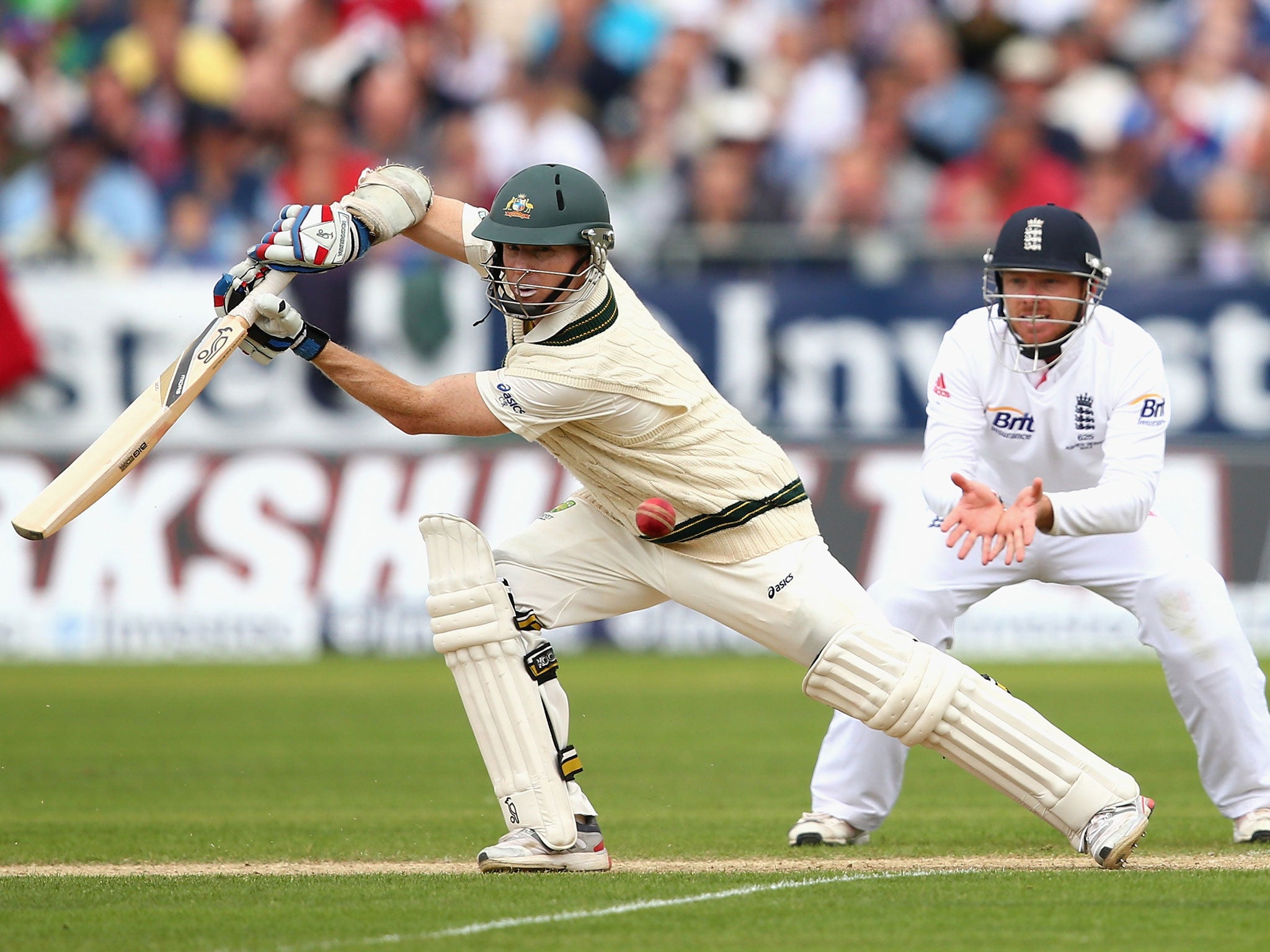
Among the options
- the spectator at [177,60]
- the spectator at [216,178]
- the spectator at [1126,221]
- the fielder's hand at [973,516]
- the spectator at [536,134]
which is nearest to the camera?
the fielder's hand at [973,516]

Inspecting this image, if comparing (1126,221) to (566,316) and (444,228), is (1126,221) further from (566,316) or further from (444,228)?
(566,316)

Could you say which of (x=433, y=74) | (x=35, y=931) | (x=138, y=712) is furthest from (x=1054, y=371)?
(x=433, y=74)

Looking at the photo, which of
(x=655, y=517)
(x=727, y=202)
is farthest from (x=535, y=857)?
(x=727, y=202)

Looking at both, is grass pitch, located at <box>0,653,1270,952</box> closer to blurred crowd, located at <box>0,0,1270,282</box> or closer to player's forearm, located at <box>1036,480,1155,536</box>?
player's forearm, located at <box>1036,480,1155,536</box>

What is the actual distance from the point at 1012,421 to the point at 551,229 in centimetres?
169

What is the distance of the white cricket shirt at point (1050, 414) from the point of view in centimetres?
595

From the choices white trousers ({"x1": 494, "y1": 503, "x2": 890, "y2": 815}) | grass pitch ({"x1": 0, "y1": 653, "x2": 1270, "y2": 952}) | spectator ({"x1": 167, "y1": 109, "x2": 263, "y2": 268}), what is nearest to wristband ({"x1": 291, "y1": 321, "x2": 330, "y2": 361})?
white trousers ({"x1": 494, "y1": 503, "x2": 890, "y2": 815})

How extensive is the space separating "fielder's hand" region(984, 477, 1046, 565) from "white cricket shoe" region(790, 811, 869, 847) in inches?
49.9

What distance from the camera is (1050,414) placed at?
246 inches

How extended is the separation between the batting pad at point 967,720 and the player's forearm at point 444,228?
1737mm

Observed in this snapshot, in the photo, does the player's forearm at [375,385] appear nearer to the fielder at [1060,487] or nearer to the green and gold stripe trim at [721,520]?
the green and gold stripe trim at [721,520]

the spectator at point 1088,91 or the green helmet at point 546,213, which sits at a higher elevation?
the spectator at point 1088,91

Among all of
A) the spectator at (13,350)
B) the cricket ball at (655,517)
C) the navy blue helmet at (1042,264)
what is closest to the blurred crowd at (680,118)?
the spectator at (13,350)

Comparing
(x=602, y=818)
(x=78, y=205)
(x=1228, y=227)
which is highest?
(x=78, y=205)
